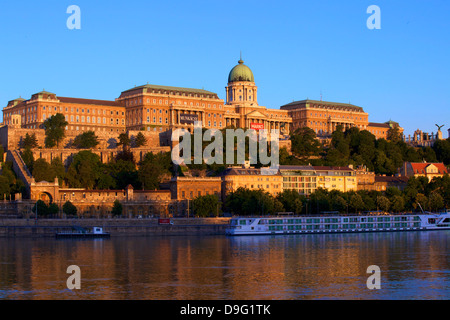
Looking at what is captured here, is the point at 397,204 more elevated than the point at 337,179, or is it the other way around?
the point at 337,179

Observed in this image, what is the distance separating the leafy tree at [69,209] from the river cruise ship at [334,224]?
15078 millimetres

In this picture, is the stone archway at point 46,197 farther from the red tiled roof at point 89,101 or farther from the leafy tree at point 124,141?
the red tiled roof at point 89,101

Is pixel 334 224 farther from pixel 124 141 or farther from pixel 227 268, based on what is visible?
pixel 124 141

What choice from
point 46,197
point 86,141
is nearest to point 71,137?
point 86,141

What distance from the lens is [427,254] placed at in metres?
49.0

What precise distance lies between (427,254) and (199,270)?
1664 cm

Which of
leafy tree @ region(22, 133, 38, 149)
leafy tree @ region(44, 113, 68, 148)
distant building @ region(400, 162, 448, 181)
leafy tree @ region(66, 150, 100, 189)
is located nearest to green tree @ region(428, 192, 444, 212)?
distant building @ region(400, 162, 448, 181)

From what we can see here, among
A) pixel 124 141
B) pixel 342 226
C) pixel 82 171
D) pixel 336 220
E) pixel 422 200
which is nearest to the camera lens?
pixel 342 226

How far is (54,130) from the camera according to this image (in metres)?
91.1

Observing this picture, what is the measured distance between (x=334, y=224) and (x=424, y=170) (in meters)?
32.9

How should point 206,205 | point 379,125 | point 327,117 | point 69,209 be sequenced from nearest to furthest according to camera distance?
point 69,209
point 206,205
point 327,117
point 379,125

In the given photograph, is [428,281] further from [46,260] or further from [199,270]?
[46,260]

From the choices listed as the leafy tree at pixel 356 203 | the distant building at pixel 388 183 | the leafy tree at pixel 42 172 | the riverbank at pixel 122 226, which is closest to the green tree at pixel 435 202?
the distant building at pixel 388 183
